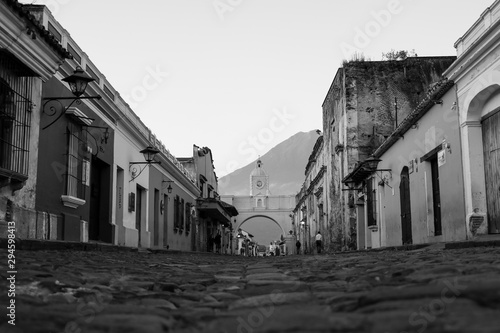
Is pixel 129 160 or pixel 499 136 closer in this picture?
pixel 499 136

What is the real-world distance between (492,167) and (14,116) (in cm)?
778

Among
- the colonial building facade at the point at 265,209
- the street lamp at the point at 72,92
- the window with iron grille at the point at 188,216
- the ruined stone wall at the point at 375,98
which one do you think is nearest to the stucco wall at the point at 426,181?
the ruined stone wall at the point at 375,98

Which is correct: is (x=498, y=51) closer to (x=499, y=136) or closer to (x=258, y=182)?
(x=499, y=136)

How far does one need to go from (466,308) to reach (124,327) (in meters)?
1.04

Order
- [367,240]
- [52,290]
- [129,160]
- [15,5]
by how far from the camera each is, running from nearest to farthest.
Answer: [52,290] → [15,5] → [129,160] → [367,240]

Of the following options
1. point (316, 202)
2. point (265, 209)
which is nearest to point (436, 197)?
point (316, 202)

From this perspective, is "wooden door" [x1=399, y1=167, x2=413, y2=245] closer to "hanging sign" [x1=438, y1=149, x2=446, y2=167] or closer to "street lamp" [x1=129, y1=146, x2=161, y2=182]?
"hanging sign" [x1=438, y1=149, x2=446, y2=167]

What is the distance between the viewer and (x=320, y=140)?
2962 cm

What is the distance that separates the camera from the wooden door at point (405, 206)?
14.6m

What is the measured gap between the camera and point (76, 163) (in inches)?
422

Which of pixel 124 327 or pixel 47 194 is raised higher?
pixel 47 194

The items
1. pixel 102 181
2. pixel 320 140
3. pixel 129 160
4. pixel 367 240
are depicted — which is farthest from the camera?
pixel 320 140

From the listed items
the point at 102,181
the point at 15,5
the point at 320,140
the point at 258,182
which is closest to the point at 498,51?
the point at 15,5

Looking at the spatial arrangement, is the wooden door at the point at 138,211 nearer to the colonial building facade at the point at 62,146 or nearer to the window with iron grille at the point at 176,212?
the colonial building facade at the point at 62,146
